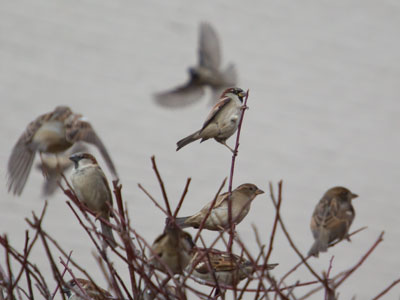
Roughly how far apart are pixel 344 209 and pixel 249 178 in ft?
16.2

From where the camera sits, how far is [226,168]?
7.28m

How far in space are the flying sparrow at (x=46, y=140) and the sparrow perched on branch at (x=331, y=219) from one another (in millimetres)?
613

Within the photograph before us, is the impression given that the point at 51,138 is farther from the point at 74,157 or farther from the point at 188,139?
the point at 188,139

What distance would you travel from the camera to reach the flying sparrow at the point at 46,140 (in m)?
2.41

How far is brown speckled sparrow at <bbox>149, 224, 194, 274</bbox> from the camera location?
173 centimetres

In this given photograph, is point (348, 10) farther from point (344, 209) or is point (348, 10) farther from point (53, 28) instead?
point (344, 209)

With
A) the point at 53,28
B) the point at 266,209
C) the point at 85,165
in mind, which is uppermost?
the point at 53,28

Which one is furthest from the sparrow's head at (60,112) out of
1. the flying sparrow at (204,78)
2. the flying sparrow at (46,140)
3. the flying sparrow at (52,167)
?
the flying sparrow at (204,78)

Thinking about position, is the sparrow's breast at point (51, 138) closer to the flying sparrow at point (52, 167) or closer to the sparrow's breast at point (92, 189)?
the flying sparrow at point (52, 167)

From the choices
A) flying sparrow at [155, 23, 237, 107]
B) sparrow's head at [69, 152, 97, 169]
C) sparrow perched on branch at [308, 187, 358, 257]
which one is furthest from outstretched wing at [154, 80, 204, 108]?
sparrow perched on branch at [308, 187, 358, 257]

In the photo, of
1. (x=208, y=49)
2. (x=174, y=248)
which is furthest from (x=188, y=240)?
(x=208, y=49)

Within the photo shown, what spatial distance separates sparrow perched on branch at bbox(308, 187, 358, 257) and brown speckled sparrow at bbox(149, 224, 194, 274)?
0.41 metres

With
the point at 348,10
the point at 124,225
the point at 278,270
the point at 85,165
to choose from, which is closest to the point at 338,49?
the point at 348,10

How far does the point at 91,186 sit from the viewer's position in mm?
2594
